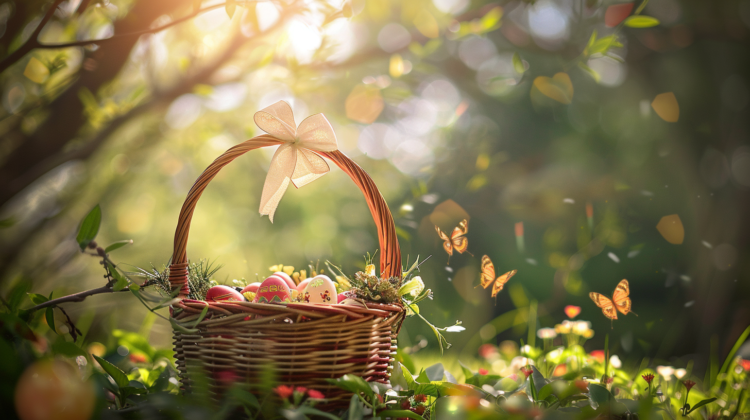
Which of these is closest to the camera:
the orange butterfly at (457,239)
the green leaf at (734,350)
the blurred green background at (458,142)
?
the orange butterfly at (457,239)

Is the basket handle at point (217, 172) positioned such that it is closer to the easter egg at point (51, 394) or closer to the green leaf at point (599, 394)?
the easter egg at point (51, 394)

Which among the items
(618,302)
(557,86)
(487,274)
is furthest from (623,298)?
(557,86)

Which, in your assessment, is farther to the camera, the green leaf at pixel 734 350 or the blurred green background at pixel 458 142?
the blurred green background at pixel 458 142

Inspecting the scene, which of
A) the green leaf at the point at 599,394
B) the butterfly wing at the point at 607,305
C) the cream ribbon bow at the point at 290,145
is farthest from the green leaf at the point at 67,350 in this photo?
the butterfly wing at the point at 607,305

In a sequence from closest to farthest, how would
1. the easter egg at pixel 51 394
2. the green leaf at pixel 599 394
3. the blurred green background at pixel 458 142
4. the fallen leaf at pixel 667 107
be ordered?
the easter egg at pixel 51 394, the green leaf at pixel 599 394, the blurred green background at pixel 458 142, the fallen leaf at pixel 667 107

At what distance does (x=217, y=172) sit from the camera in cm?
80

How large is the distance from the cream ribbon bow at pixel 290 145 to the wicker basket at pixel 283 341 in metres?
0.23

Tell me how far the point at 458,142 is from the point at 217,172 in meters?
1.78

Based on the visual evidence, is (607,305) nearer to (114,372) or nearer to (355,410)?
(355,410)

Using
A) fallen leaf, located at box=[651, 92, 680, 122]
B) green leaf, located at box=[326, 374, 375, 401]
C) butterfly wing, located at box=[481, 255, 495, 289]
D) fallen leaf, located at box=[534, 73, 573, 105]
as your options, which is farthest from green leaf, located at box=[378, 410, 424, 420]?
fallen leaf, located at box=[651, 92, 680, 122]

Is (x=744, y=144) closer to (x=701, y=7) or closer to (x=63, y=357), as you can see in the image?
(x=701, y=7)

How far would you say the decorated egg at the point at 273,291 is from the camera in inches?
33.3

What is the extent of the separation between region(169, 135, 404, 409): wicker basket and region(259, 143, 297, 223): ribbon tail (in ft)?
0.69

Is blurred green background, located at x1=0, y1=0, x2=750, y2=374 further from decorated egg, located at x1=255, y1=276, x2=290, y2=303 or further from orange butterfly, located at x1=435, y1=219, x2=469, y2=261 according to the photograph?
decorated egg, located at x1=255, y1=276, x2=290, y2=303
